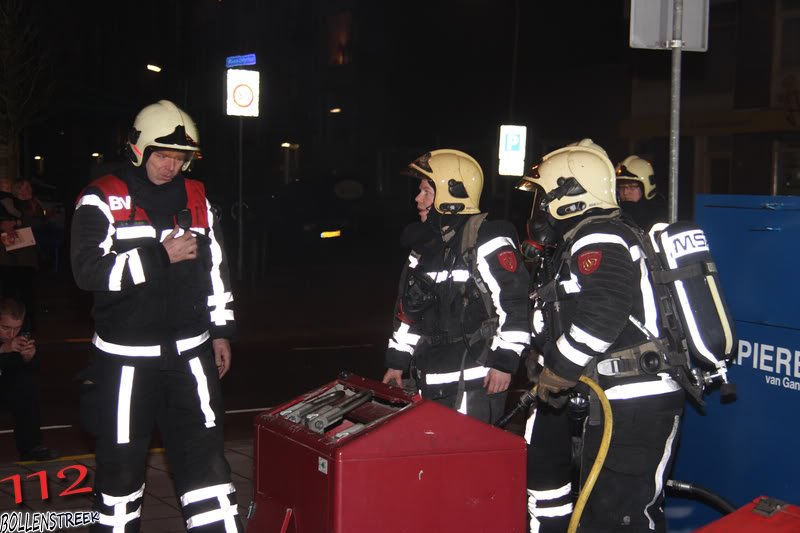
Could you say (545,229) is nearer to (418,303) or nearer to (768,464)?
(418,303)

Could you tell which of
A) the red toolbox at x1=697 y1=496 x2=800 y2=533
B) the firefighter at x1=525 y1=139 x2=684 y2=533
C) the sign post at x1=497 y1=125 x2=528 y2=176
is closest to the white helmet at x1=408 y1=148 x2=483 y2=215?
the firefighter at x1=525 y1=139 x2=684 y2=533

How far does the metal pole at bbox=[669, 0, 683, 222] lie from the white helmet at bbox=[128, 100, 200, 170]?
2.43 m

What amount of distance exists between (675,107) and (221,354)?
2707 mm

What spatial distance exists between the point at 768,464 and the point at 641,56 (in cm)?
2312

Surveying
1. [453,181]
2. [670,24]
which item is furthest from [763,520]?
[670,24]

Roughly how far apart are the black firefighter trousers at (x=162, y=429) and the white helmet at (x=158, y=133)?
3.20ft

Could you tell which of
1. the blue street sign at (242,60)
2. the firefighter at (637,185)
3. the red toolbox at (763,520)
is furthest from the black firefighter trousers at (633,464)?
the blue street sign at (242,60)

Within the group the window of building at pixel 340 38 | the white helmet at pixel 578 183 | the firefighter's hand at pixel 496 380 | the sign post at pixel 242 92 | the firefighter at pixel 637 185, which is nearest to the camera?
the white helmet at pixel 578 183

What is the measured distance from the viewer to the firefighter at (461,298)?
16.3 feet

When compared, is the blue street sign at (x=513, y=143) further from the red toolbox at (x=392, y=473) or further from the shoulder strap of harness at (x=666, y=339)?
the red toolbox at (x=392, y=473)

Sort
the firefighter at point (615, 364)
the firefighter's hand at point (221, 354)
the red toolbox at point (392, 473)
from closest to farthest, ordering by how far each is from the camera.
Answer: the red toolbox at point (392, 473)
the firefighter at point (615, 364)
the firefighter's hand at point (221, 354)

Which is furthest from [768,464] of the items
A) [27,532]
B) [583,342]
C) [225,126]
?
[225,126]

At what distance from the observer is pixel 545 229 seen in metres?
4.55

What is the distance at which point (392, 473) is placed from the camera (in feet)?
11.5
